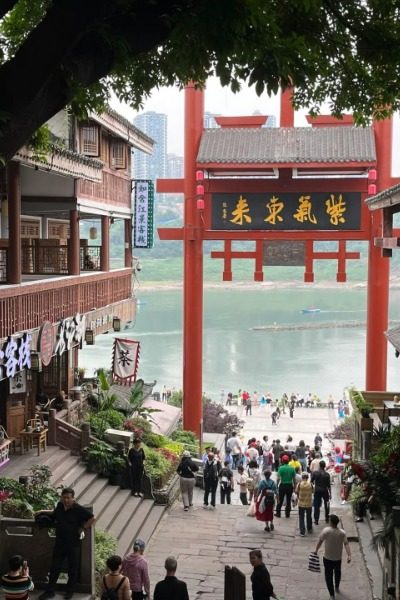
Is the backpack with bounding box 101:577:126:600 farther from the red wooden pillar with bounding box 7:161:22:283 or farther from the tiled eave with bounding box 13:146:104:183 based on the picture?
the tiled eave with bounding box 13:146:104:183

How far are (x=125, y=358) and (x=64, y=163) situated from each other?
673 cm

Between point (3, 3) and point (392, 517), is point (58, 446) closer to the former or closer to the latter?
point (392, 517)

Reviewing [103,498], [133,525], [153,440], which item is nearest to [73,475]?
[103,498]

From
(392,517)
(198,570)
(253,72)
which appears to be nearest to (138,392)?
(198,570)

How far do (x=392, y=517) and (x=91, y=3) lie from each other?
568cm

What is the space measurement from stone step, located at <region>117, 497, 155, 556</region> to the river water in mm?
26241

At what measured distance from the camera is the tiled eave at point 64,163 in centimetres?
1148

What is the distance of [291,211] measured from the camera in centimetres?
2030

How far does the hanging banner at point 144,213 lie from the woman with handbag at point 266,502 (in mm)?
8537

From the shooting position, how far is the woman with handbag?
12742 millimetres

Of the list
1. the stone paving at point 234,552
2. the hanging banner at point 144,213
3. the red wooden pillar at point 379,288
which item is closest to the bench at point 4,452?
the stone paving at point 234,552

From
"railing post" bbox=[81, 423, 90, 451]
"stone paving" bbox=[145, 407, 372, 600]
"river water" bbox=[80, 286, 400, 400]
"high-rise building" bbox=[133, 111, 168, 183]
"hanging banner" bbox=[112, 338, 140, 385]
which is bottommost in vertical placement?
"river water" bbox=[80, 286, 400, 400]

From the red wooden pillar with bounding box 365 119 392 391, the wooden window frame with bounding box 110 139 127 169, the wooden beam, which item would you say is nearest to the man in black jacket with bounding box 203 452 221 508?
the wooden beam

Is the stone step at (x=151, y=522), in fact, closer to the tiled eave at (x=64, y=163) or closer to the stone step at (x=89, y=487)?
the stone step at (x=89, y=487)
